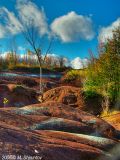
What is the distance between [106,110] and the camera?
26.2 m

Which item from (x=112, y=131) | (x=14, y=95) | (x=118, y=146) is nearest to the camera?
(x=118, y=146)

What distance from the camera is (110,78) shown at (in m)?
28.3

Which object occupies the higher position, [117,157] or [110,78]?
[110,78]

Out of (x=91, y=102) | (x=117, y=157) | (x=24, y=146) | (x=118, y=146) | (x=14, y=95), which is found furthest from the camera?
(x=14, y=95)

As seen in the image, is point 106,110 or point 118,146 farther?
point 106,110

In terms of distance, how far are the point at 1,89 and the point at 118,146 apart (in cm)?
2063

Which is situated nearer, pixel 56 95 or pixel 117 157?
pixel 117 157

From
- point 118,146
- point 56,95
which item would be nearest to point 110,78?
point 56,95

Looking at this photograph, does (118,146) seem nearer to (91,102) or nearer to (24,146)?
(24,146)

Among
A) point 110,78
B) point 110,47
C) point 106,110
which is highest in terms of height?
point 110,47

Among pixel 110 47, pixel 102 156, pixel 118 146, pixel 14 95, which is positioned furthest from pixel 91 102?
pixel 102 156

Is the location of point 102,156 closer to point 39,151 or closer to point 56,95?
point 39,151

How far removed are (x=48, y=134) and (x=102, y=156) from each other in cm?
146

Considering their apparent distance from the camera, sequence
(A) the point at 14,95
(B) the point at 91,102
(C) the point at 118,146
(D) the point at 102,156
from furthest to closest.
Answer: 1. (A) the point at 14,95
2. (B) the point at 91,102
3. (C) the point at 118,146
4. (D) the point at 102,156
